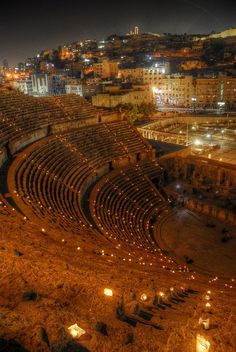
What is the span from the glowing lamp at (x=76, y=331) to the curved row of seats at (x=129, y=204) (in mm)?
9082

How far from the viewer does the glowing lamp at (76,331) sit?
5.44 m

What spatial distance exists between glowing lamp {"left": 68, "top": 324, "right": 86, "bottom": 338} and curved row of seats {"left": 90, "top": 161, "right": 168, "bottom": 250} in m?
9.08

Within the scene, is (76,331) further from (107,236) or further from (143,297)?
(107,236)

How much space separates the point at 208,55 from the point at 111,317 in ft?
397

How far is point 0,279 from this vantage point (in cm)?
716

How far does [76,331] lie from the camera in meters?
5.54

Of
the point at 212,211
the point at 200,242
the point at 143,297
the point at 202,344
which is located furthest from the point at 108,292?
the point at 212,211

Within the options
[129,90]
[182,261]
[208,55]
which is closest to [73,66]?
[208,55]

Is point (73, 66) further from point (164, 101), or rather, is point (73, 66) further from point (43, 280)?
point (43, 280)

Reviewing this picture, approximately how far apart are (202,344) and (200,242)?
511 inches

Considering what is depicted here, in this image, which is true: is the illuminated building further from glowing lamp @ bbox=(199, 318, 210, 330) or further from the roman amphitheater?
glowing lamp @ bbox=(199, 318, 210, 330)

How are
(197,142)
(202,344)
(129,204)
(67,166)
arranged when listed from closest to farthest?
(202,344) → (129,204) → (67,166) → (197,142)

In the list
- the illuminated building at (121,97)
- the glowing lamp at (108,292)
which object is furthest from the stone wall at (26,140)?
the illuminated building at (121,97)

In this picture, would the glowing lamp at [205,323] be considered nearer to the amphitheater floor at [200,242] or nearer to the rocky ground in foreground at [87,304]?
the rocky ground in foreground at [87,304]
